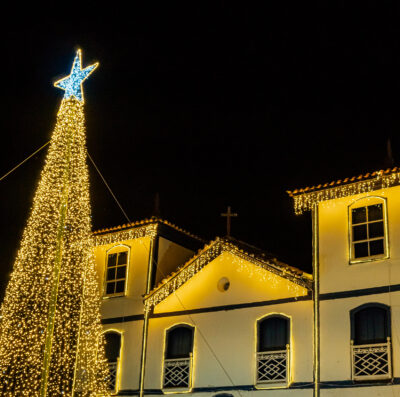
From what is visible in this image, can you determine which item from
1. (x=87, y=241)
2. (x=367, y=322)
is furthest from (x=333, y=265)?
(x=87, y=241)

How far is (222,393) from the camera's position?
19422 millimetres

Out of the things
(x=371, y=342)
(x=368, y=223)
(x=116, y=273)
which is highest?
(x=116, y=273)

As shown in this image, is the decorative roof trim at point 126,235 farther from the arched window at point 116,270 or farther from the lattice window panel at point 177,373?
the lattice window panel at point 177,373

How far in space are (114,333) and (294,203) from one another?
780 cm

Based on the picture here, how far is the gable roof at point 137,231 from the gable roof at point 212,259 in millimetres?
2097

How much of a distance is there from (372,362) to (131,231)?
995 centimetres

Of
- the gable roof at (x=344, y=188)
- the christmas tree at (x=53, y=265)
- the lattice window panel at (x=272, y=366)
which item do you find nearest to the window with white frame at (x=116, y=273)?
the christmas tree at (x=53, y=265)

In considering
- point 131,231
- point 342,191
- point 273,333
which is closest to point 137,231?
point 131,231

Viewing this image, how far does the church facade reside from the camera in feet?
57.2

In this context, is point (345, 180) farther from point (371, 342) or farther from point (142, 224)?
point (142, 224)

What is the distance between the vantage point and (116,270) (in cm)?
2380

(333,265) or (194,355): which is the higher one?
(333,265)

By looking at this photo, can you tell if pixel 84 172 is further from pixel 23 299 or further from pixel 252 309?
pixel 252 309

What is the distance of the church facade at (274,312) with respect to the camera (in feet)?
57.2
